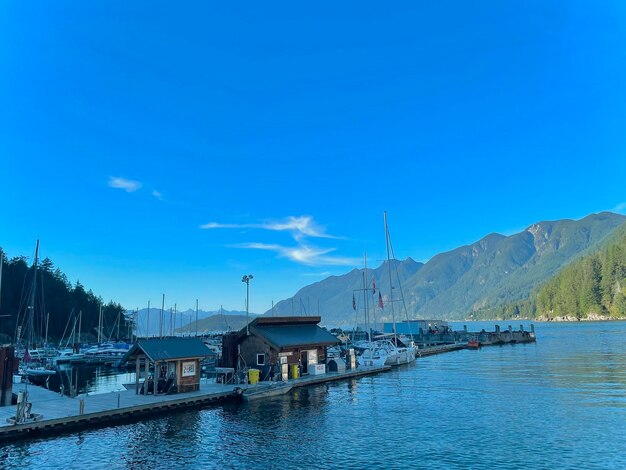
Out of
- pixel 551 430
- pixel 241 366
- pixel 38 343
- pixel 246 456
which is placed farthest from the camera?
pixel 38 343

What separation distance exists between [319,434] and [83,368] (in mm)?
67629

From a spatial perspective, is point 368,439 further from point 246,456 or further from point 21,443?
point 21,443

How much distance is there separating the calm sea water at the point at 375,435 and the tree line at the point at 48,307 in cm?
9542

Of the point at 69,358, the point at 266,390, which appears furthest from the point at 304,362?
the point at 69,358

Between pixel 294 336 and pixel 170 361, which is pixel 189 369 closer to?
pixel 170 361

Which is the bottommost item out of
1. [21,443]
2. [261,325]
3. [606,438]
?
[606,438]

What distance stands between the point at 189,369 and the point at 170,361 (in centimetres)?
217


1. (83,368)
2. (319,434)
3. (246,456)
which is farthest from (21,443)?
(83,368)

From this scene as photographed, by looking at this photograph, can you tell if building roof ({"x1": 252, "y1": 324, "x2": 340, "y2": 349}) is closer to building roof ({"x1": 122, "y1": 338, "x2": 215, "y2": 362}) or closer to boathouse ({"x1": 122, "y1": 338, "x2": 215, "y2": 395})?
building roof ({"x1": 122, "y1": 338, "x2": 215, "y2": 362})

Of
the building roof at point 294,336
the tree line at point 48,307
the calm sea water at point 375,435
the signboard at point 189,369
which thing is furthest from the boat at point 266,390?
the tree line at point 48,307

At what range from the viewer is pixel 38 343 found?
12594 centimetres

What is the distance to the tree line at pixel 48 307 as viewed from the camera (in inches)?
5131

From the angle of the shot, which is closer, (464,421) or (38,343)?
(464,421)

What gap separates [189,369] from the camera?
37.8m
